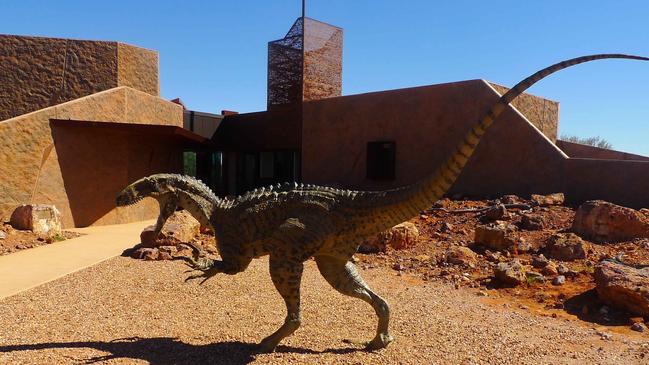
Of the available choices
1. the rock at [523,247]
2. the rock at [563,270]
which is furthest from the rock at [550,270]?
the rock at [523,247]

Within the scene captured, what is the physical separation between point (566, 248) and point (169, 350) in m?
6.37

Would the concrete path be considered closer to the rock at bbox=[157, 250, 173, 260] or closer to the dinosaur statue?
the rock at bbox=[157, 250, 173, 260]

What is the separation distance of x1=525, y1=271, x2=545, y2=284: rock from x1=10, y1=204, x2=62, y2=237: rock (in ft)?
31.2

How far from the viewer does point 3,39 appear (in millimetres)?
14148

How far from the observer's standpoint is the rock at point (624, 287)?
4.96m

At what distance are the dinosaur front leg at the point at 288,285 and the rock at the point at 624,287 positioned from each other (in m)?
3.84

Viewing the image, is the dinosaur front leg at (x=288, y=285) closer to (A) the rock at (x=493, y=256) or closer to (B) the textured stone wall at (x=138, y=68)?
(A) the rock at (x=493, y=256)

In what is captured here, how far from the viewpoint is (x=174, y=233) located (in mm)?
8547

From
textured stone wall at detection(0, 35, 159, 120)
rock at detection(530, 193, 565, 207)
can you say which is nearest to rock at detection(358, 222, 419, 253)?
rock at detection(530, 193, 565, 207)

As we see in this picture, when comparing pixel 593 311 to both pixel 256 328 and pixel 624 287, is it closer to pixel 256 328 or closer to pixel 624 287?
pixel 624 287

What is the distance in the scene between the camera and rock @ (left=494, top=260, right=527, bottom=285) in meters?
6.28

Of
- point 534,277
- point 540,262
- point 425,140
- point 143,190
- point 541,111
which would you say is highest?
point 541,111

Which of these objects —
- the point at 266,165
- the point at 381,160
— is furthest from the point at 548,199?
the point at 266,165

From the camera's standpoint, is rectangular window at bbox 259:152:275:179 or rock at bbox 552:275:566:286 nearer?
rock at bbox 552:275:566:286
